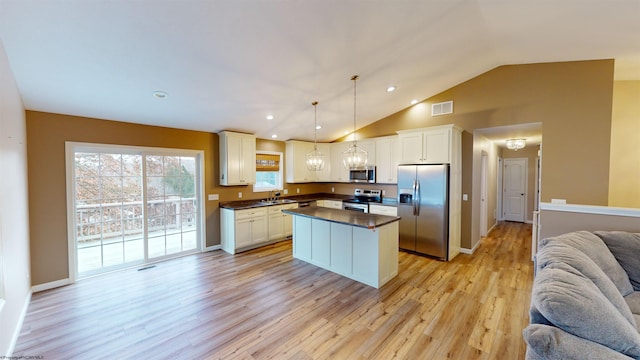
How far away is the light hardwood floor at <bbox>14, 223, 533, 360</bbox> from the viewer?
89.8 inches

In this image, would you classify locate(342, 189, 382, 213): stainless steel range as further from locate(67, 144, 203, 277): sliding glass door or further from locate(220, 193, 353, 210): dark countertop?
locate(67, 144, 203, 277): sliding glass door

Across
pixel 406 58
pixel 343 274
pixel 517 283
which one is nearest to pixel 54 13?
pixel 406 58

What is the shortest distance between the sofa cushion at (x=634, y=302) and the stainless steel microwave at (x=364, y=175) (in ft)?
13.2

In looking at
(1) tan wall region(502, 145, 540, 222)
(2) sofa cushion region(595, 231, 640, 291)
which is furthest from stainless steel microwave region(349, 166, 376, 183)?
(1) tan wall region(502, 145, 540, 222)

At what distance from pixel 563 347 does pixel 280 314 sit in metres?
2.40

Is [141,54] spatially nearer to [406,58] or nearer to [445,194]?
[406,58]

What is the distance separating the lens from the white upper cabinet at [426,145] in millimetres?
4403

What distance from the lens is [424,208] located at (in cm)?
459

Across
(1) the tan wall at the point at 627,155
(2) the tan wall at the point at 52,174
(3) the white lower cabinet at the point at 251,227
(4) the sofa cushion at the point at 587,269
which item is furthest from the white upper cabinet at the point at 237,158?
(1) the tan wall at the point at 627,155

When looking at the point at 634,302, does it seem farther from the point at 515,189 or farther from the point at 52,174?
the point at 515,189

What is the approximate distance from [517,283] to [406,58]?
11.6 ft

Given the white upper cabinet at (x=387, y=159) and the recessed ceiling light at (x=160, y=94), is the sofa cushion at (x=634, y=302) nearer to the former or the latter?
the white upper cabinet at (x=387, y=159)

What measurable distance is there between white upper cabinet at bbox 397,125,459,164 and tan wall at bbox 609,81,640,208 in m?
2.52

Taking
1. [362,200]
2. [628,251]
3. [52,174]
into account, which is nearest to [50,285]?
[52,174]
